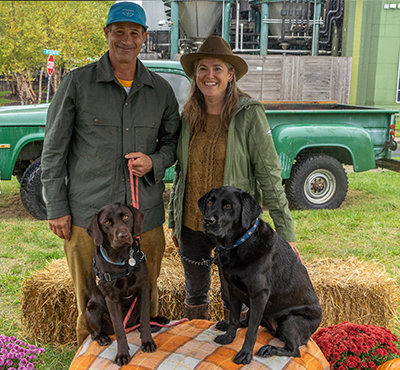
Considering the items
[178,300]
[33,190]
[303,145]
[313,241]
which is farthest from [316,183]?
[33,190]

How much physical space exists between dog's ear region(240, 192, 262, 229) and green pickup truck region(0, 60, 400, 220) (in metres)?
4.18

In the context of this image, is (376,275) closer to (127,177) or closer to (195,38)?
(127,177)

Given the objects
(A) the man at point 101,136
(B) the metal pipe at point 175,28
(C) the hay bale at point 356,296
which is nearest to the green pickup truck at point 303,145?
(C) the hay bale at point 356,296

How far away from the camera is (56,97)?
261 cm

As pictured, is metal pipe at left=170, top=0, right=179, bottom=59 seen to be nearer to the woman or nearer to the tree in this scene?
the tree

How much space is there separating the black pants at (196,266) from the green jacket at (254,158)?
0.47m

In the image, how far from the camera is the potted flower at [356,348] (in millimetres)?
2697

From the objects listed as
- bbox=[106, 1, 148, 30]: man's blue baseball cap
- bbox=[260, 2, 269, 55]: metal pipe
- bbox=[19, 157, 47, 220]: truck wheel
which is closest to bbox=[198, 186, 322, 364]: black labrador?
bbox=[106, 1, 148, 30]: man's blue baseball cap

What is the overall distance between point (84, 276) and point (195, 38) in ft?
47.3

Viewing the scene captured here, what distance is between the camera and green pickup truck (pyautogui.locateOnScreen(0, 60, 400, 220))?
6.11 metres

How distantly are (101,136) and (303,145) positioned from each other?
14.9 feet

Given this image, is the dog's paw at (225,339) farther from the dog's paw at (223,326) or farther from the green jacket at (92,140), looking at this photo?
the green jacket at (92,140)

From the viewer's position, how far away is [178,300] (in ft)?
11.8

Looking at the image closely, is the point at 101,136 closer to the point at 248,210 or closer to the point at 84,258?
the point at 84,258
